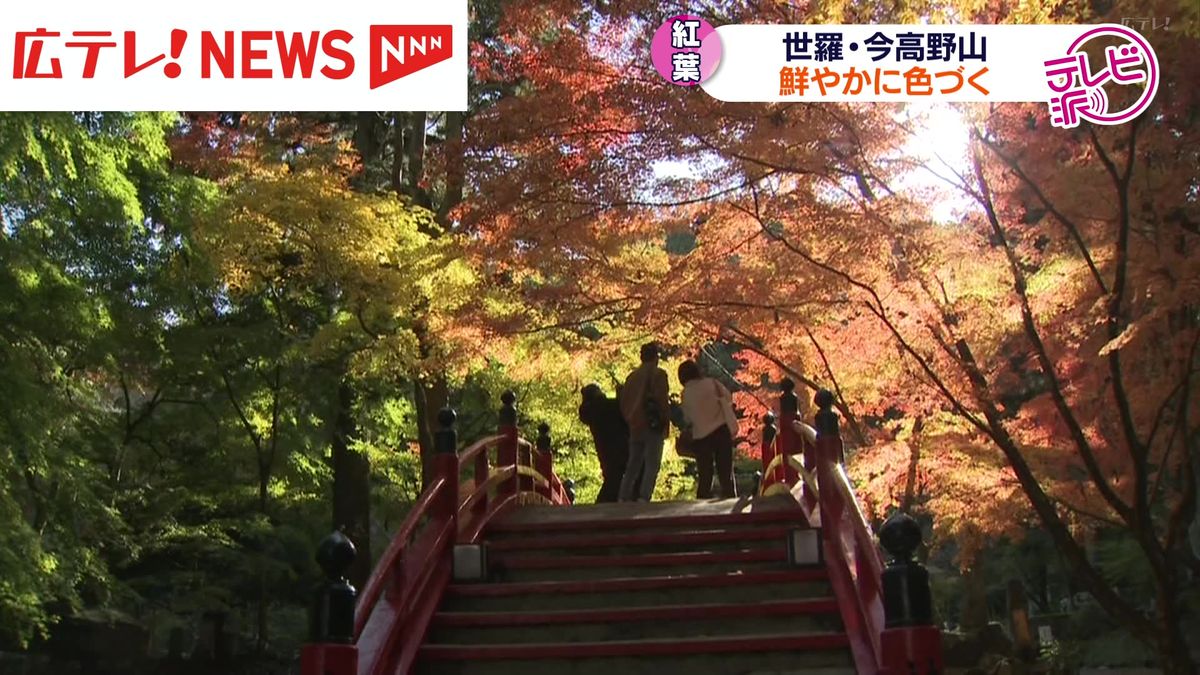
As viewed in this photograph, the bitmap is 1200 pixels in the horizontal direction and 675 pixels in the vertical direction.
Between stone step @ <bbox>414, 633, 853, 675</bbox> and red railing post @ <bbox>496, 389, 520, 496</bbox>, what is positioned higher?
red railing post @ <bbox>496, 389, 520, 496</bbox>

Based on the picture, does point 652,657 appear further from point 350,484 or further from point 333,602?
point 350,484

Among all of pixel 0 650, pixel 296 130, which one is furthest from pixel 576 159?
pixel 0 650

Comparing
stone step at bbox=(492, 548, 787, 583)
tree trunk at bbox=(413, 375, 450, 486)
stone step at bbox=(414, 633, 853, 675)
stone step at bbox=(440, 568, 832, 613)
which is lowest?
stone step at bbox=(414, 633, 853, 675)

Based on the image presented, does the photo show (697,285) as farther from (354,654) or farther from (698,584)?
(354,654)

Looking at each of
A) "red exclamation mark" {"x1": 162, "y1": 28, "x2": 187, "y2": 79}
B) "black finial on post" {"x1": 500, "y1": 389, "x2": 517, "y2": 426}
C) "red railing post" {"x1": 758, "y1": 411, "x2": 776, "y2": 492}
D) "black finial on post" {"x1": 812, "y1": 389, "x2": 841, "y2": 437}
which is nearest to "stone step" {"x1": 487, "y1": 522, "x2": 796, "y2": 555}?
"black finial on post" {"x1": 812, "y1": 389, "x2": 841, "y2": 437}

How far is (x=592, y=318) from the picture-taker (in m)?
10.8

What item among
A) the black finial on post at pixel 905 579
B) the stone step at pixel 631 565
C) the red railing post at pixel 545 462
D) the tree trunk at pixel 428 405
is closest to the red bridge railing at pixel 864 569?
the black finial on post at pixel 905 579

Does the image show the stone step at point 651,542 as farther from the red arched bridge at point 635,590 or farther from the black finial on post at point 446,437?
the black finial on post at point 446,437

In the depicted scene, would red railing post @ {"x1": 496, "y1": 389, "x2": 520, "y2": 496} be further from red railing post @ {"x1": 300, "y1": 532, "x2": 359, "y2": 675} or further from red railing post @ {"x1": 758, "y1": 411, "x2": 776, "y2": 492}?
red railing post @ {"x1": 300, "y1": 532, "x2": 359, "y2": 675}

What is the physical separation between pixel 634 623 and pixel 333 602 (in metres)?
2.26

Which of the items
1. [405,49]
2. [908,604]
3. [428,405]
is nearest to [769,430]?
[405,49]

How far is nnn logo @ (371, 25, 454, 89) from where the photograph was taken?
9.08 m

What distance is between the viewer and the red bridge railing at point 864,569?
481 cm

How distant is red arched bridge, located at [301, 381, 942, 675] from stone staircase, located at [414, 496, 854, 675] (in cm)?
1
